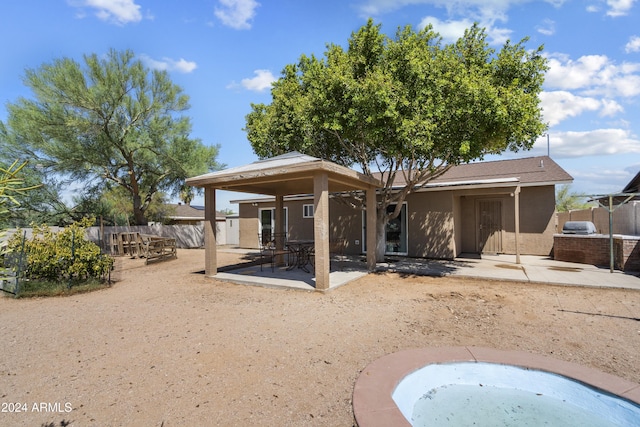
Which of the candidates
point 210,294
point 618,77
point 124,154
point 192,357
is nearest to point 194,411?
point 192,357

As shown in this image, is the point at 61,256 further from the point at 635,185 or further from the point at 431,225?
the point at 635,185

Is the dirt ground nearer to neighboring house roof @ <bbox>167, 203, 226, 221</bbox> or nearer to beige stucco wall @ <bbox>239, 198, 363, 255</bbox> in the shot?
beige stucco wall @ <bbox>239, 198, 363, 255</bbox>

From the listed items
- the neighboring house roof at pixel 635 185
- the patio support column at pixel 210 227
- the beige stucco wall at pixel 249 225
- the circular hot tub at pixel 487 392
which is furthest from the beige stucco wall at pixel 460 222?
the neighboring house roof at pixel 635 185

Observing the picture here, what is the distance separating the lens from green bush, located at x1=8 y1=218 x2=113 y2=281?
304 inches

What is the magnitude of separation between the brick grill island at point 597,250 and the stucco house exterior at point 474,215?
3.93 ft

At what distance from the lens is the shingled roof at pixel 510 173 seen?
1138 cm

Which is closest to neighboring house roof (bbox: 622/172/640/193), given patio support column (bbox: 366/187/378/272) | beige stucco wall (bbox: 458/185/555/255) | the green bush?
beige stucco wall (bbox: 458/185/555/255)

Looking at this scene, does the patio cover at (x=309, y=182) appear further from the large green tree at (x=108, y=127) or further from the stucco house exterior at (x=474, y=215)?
the large green tree at (x=108, y=127)

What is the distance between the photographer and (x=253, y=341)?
14.5 ft

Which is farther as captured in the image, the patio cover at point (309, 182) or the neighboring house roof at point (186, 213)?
the neighboring house roof at point (186, 213)

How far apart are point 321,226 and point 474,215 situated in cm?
923

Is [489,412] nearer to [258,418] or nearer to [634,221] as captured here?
[258,418]

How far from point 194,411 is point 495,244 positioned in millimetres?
13339

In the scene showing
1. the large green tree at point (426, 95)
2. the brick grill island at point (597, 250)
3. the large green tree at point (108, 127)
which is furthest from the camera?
the large green tree at point (108, 127)
